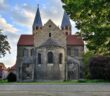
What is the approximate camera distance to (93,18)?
2178 cm

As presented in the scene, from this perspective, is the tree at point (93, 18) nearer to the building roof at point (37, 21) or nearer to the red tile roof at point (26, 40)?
the red tile roof at point (26, 40)

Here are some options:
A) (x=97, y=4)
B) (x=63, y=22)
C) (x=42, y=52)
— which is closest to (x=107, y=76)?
(x=42, y=52)

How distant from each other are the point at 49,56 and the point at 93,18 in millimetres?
50684

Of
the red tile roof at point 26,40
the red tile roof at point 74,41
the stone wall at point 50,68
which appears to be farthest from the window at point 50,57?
the red tile roof at point 74,41

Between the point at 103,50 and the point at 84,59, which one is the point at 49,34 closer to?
the point at 84,59

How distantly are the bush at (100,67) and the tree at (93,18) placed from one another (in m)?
22.9

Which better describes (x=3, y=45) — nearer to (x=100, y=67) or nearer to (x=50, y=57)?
(x=50, y=57)

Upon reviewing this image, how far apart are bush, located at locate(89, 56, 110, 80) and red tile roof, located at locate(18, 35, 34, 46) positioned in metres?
31.6

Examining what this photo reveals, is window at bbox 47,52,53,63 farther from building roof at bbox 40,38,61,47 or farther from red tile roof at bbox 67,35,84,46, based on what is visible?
red tile roof at bbox 67,35,84,46

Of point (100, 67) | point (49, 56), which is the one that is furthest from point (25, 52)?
point (100, 67)

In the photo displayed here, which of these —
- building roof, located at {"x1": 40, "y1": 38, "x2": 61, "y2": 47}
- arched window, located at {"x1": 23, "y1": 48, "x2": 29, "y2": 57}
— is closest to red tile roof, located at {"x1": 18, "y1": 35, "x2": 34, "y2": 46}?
arched window, located at {"x1": 23, "y1": 48, "x2": 29, "y2": 57}

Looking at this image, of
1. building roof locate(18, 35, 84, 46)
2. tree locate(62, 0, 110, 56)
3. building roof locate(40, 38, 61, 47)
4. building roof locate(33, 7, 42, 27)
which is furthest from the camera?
building roof locate(33, 7, 42, 27)

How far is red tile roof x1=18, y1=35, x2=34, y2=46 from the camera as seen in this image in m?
80.0

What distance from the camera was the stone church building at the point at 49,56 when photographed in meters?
71.9
